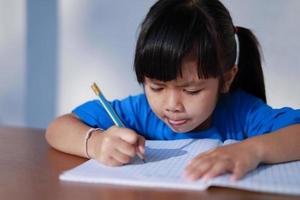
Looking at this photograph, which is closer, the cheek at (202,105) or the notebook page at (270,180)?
the notebook page at (270,180)

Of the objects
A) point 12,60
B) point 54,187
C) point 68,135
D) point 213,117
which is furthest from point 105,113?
point 12,60

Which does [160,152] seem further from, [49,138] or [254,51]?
[254,51]

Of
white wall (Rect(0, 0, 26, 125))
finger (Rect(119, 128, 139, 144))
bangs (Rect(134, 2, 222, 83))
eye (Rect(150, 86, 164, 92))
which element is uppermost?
bangs (Rect(134, 2, 222, 83))

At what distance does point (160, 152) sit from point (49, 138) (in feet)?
0.70

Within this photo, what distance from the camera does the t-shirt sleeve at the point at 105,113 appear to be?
0.83 meters

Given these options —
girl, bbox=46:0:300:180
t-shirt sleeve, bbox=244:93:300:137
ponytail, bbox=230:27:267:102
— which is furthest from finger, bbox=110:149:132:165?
ponytail, bbox=230:27:267:102

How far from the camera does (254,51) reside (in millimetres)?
949

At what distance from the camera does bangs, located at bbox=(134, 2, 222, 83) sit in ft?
2.33

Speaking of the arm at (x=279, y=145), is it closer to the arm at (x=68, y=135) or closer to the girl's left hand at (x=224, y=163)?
the girl's left hand at (x=224, y=163)

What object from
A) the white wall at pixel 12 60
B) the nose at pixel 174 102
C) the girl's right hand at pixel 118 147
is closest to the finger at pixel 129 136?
the girl's right hand at pixel 118 147

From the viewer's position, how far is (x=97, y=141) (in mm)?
676

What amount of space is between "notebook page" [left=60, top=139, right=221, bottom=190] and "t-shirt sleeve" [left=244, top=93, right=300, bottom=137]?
0.13m

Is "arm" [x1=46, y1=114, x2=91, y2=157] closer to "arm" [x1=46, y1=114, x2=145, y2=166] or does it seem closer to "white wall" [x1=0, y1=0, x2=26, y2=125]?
"arm" [x1=46, y1=114, x2=145, y2=166]

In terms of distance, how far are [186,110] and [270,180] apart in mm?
232
